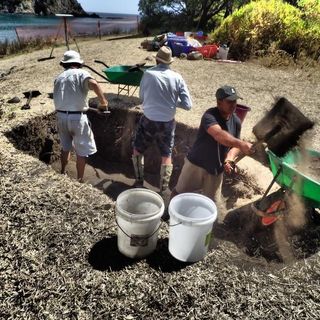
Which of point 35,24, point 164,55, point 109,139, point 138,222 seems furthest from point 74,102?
point 35,24

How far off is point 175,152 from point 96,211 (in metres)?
3.03

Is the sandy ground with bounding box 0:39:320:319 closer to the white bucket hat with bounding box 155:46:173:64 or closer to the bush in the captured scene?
the white bucket hat with bounding box 155:46:173:64

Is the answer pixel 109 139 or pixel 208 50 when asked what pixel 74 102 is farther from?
pixel 208 50

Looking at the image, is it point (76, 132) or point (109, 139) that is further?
point (109, 139)

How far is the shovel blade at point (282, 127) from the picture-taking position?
354 centimetres

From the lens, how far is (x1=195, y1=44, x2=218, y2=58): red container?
532 inches

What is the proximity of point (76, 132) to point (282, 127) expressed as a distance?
329cm

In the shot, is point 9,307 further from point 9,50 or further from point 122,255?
point 9,50

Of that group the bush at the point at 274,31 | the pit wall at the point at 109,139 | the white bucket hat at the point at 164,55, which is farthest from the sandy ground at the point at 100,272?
the bush at the point at 274,31

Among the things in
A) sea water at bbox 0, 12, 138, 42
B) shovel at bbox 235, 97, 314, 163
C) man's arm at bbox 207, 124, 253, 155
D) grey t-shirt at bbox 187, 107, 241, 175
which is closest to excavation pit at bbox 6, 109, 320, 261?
grey t-shirt at bbox 187, 107, 241, 175

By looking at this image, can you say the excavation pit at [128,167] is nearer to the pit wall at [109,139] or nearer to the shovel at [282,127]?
the pit wall at [109,139]

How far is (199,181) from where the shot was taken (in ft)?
15.5

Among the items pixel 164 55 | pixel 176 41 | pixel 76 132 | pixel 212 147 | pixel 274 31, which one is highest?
pixel 164 55

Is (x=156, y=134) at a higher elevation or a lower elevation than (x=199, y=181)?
higher
